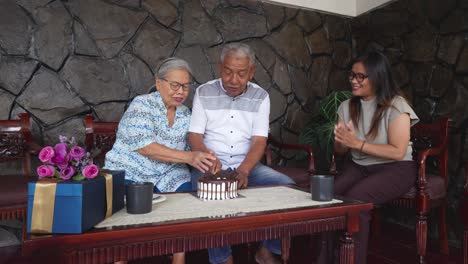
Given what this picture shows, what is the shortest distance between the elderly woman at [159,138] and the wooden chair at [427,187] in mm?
1321

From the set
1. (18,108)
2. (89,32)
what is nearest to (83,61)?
(89,32)

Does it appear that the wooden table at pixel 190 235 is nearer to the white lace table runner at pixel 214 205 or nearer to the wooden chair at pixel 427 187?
the white lace table runner at pixel 214 205

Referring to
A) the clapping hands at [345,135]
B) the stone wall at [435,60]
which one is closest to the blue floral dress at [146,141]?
the clapping hands at [345,135]

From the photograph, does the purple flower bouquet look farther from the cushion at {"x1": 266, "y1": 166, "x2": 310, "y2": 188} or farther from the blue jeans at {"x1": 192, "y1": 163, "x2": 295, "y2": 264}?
the cushion at {"x1": 266, "y1": 166, "x2": 310, "y2": 188}

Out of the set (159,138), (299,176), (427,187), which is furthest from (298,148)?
(159,138)

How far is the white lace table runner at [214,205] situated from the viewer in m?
1.10

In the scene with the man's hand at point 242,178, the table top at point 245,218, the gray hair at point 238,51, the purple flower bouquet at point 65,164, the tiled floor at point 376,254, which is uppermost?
the gray hair at point 238,51

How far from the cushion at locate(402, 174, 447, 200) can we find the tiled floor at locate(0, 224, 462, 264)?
16.6 inches

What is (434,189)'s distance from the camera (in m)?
2.26

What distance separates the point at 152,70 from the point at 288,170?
135 cm

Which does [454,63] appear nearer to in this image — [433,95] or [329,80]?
[433,95]

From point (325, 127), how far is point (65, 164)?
2.28 metres

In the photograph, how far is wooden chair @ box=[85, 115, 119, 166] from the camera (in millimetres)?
2508

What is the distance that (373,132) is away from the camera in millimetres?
2162
